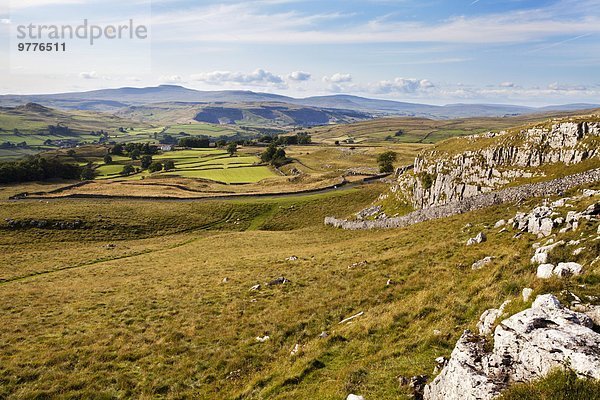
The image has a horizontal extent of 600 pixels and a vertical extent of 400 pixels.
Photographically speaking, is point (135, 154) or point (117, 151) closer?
point (135, 154)

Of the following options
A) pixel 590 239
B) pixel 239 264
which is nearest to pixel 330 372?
pixel 590 239

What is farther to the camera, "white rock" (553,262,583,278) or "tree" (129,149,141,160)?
"tree" (129,149,141,160)

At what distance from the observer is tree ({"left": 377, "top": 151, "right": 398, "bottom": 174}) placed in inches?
4508

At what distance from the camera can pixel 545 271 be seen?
14.4m

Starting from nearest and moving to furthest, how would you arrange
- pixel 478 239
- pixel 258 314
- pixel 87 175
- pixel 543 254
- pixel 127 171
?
pixel 543 254, pixel 258 314, pixel 478 239, pixel 87 175, pixel 127 171

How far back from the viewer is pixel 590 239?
53.7 feet

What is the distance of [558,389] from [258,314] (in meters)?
17.0

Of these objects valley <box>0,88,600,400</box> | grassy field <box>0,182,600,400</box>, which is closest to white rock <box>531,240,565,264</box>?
valley <box>0,88,600,400</box>

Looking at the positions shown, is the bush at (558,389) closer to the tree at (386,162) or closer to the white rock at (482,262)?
the white rock at (482,262)

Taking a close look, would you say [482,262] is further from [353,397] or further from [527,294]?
[353,397]

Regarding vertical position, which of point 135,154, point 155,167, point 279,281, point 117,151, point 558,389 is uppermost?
point 558,389

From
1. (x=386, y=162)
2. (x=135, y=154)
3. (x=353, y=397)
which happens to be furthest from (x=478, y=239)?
(x=135, y=154)

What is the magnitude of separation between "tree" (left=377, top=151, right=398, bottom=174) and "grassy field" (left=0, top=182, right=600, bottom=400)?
7239 centimetres

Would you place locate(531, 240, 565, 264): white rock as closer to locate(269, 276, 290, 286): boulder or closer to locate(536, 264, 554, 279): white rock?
locate(536, 264, 554, 279): white rock
